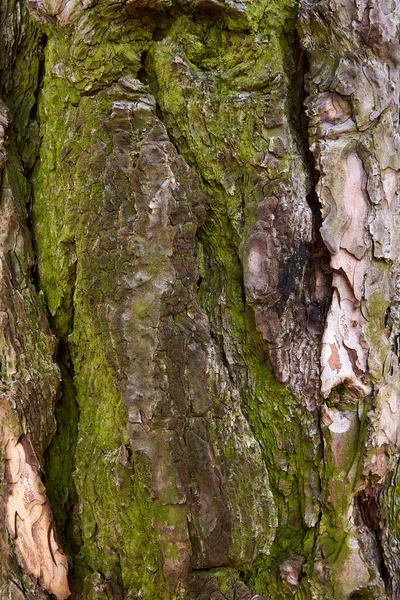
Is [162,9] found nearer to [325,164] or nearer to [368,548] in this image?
[325,164]

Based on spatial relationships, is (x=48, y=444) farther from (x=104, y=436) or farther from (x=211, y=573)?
(x=211, y=573)

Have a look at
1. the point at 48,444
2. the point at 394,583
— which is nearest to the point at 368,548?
the point at 394,583

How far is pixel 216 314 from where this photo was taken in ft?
4.52

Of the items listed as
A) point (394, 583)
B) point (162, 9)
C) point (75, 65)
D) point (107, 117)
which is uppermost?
point (162, 9)

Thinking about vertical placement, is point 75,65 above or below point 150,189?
above

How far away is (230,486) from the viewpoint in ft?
4.24

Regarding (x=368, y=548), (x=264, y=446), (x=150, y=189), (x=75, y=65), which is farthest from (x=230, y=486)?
(x=75, y=65)

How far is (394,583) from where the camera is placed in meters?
1.38

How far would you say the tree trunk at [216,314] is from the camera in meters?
1.28

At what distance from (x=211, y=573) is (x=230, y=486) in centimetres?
19

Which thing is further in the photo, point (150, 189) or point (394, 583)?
point (394, 583)

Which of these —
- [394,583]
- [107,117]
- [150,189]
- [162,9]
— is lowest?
[394,583]

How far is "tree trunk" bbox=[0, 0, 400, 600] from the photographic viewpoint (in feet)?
4.18

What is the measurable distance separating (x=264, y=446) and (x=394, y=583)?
439 mm
